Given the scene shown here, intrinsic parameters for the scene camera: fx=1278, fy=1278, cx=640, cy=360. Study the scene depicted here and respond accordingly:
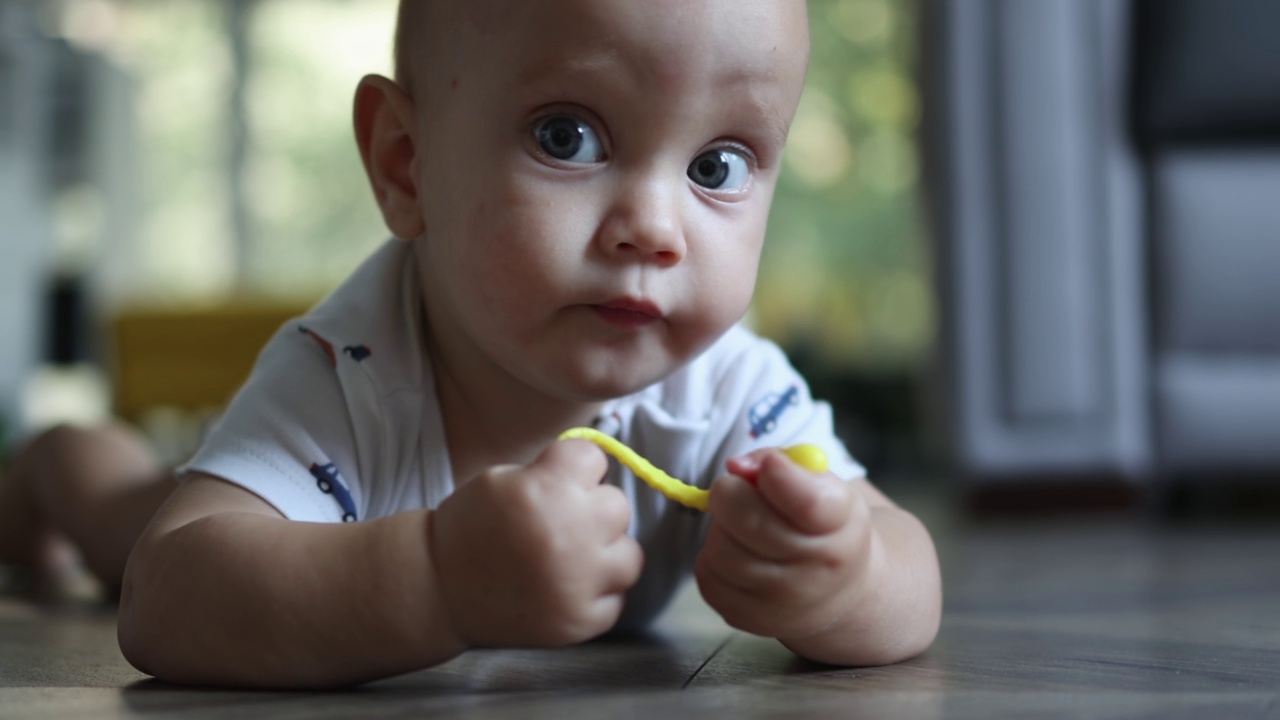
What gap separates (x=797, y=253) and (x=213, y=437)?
146 inches

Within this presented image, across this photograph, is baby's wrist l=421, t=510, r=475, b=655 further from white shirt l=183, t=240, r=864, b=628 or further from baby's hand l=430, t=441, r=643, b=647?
white shirt l=183, t=240, r=864, b=628

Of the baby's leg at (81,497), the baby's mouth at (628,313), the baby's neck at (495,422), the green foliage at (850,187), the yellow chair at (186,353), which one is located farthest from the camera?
the green foliage at (850,187)

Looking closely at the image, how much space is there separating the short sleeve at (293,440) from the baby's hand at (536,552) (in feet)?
0.45

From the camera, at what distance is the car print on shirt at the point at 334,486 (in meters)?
0.54

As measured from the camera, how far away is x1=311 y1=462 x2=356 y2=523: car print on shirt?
54 cm

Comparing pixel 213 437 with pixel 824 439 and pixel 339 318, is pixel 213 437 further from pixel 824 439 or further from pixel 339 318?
pixel 824 439

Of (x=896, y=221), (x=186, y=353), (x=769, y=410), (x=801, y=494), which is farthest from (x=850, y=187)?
(x=801, y=494)

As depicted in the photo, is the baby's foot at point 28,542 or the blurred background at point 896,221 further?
the blurred background at point 896,221

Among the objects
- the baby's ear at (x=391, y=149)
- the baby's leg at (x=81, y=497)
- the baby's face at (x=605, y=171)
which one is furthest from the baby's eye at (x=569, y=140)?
the baby's leg at (x=81, y=497)

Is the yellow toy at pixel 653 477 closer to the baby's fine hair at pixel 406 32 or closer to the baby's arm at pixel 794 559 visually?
the baby's arm at pixel 794 559

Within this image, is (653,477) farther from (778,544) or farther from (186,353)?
(186,353)

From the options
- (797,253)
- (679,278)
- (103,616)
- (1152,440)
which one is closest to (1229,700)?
(679,278)

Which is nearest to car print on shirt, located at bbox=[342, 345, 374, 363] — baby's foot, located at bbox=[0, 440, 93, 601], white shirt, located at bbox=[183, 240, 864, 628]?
white shirt, located at bbox=[183, 240, 864, 628]

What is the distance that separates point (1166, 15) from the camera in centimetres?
128
